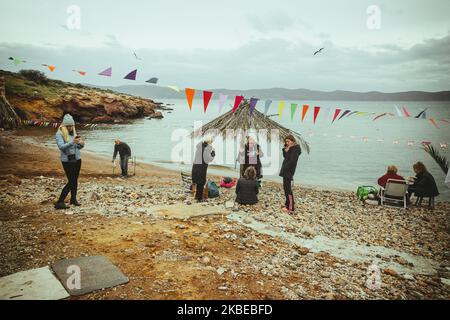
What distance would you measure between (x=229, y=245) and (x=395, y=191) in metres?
7.09

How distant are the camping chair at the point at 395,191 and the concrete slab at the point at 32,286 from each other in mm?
9820

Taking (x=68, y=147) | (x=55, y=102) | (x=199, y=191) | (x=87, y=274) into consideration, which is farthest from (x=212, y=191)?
(x=55, y=102)

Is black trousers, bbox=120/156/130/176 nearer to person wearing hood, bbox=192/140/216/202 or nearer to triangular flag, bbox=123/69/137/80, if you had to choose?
triangular flag, bbox=123/69/137/80

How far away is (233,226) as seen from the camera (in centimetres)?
664

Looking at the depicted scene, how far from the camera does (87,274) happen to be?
4066mm

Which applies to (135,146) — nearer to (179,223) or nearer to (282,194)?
(282,194)

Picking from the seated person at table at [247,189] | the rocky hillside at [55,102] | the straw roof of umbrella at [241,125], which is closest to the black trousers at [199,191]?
the seated person at table at [247,189]

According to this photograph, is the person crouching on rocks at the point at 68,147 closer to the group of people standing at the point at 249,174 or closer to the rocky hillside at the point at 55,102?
the group of people standing at the point at 249,174

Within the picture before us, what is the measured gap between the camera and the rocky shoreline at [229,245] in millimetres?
4199

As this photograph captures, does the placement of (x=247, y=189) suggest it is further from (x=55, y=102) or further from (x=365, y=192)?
(x=55, y=102)

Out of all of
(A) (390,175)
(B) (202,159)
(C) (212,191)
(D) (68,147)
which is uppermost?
(D) (68,147)

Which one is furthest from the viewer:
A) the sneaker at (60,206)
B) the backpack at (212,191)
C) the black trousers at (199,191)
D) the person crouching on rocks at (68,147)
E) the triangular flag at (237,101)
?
the triangular flag at (237,101)

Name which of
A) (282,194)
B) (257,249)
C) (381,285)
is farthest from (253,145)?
(381,285)

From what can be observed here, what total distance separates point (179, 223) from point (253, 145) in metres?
4.44
